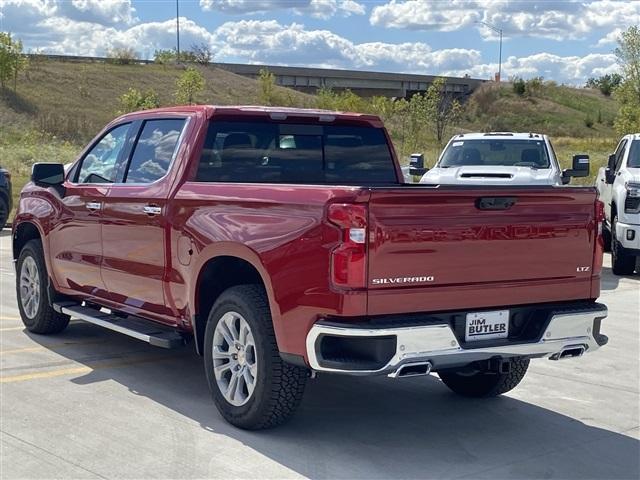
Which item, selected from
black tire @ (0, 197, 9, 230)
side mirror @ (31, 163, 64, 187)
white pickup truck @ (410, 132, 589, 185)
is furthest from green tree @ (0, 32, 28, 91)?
side mirror @ (31, 163, 64, 187)

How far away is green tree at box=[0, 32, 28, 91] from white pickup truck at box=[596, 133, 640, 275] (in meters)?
58.4

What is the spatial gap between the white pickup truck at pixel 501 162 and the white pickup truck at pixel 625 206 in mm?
488

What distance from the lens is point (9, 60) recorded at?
65062mm

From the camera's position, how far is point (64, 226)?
7539 mm

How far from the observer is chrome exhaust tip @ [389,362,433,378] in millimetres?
4824

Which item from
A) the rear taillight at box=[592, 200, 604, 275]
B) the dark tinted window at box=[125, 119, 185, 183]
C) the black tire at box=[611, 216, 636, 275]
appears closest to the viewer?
the rear taillight at box=[592, 200, 604, 275]

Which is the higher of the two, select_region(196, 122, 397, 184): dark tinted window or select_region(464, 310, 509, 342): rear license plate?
select_region(196, 122, 397, 184): dark tinted window

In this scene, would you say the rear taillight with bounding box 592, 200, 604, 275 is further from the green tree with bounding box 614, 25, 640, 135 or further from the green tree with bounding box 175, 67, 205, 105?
the green tree with bounding box 175, 67, 205, 105

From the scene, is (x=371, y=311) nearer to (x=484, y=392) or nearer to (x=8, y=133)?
(x=484, y=392)

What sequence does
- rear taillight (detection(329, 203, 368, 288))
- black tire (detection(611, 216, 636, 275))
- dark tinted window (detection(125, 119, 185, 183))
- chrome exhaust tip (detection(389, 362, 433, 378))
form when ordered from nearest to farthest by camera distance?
rear taillight (detection(329, 203, 368, 288))
chrome exhaust tip (detection(389, 362, 433, 378))
dark tinted window (detection(125, 119, 185, 183))
black tire (detection(611, 216, 636, 275))

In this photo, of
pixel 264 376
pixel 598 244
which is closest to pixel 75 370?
pixel 264 376

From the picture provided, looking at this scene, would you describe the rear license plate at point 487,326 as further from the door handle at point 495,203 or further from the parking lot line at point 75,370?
the parking lot line at point 75,370

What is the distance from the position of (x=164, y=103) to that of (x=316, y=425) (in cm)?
6856

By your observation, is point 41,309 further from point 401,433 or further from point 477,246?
point 477,246
